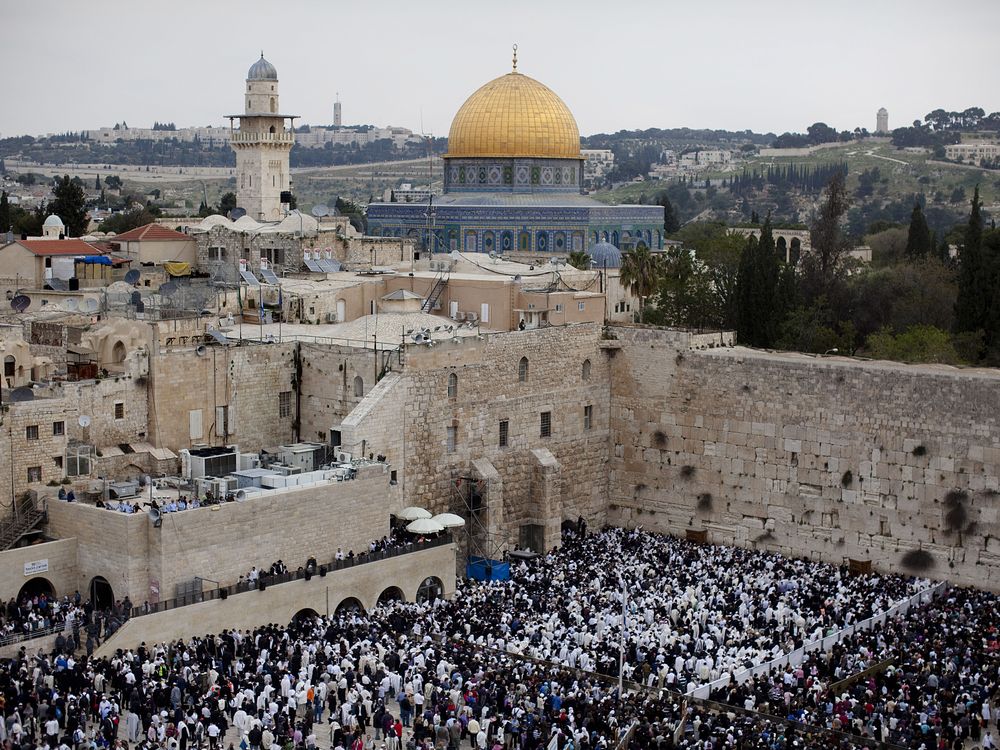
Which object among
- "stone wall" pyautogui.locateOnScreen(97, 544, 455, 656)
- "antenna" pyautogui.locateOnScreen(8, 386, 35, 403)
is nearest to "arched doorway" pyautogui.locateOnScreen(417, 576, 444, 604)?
"stone wall" pyautogui.locateOnScreen(97, 544, 455, 656)

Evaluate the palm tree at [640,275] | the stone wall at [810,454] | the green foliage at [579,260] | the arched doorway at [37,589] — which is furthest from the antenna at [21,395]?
the green foliage at [579,260]

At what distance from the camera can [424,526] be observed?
104 ft

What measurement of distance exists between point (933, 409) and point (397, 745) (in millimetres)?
14423

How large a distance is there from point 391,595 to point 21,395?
25.2ft

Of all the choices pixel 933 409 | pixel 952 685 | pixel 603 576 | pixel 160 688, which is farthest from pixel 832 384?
pixel 160 688

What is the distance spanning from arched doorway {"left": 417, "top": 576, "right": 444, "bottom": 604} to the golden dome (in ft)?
84.7

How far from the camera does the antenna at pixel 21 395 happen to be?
30328 mm

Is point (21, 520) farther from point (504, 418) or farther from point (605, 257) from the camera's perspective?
point (605, 257)

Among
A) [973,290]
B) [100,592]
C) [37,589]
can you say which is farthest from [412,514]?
[973,290]

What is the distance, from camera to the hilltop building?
53594mm

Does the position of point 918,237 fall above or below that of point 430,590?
above

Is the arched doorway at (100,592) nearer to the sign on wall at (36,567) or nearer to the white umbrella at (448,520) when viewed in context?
the sign on wall at (36,567)

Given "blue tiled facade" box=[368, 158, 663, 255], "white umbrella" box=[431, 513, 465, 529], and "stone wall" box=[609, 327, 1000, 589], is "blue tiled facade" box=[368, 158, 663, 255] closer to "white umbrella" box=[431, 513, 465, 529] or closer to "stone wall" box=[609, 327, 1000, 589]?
"stone wall" box=[609, 327, 1000, 589]

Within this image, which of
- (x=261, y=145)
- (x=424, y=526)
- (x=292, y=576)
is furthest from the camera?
(x=261, y=145)
